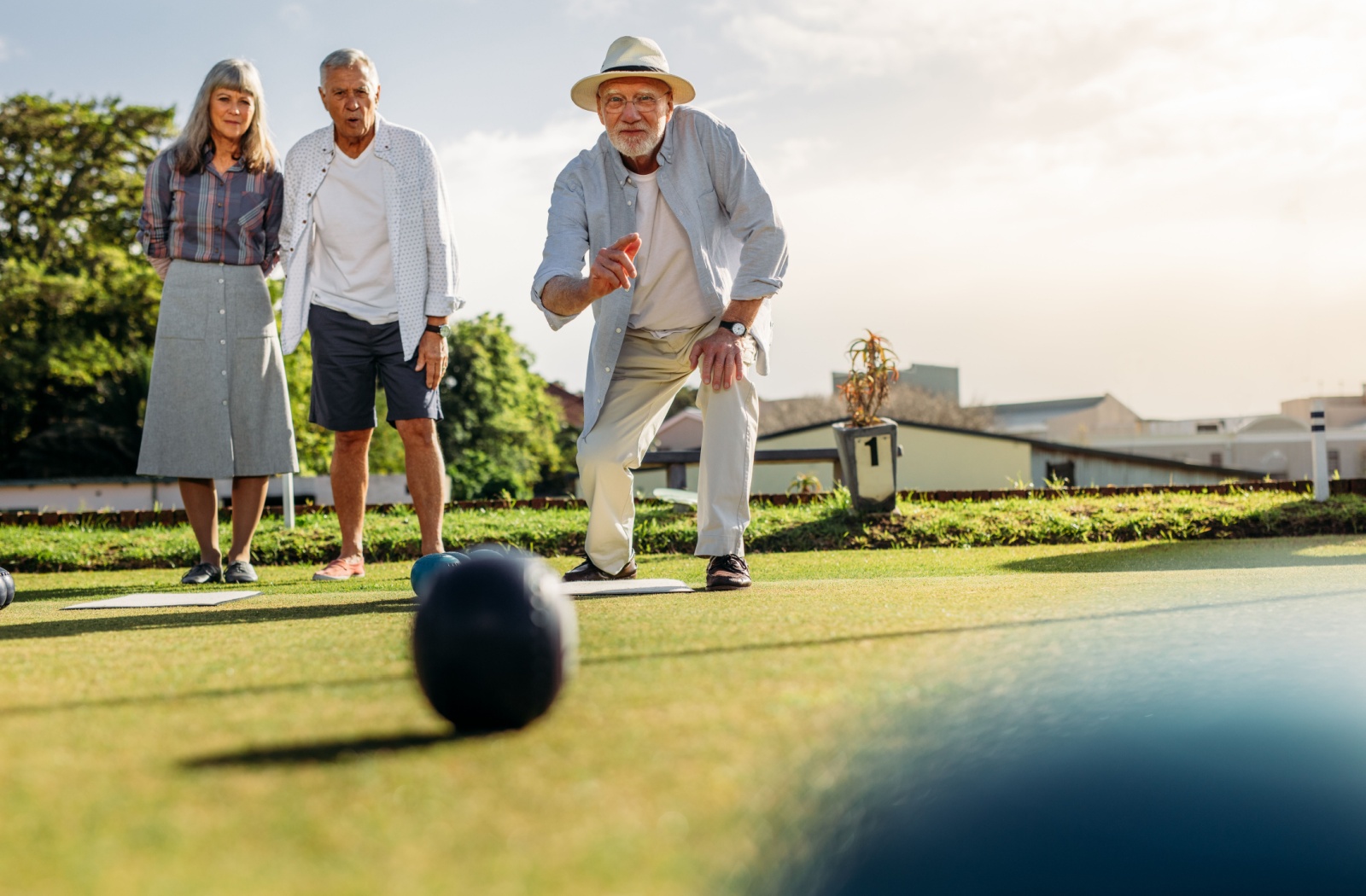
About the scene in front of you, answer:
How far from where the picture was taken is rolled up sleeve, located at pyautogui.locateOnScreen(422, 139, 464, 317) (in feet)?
16.7

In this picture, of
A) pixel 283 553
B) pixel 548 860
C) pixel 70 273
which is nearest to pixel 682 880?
pixel 548 860

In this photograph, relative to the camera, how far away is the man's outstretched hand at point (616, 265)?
3.77 m

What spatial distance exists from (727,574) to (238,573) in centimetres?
248

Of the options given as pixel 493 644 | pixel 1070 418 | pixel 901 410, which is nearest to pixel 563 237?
pixel 493 644

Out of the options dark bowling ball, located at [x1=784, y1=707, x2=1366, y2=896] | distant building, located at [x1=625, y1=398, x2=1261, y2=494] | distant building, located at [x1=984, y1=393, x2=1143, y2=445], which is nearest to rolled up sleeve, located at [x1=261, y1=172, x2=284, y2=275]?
dark bowling ball, located at [x1=784, y1=707, x2=1366, y2=896]

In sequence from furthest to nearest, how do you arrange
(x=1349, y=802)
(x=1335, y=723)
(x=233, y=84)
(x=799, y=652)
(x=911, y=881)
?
1. (x=233, y=84)
2. (x=799, y=652)
3. (x=1335, y=723)
4. (x=1349, y=802)
5. (x=911, y=881)

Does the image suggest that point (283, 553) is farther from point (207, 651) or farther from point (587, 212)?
point (207, 651)

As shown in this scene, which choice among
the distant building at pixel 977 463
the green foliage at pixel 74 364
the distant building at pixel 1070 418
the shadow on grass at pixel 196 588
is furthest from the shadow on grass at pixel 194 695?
the distant building at pixel 1070 418

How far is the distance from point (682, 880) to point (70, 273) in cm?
3434

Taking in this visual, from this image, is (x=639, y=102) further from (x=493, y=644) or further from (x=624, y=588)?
(x=493, y=644)

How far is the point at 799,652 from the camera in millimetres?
2072

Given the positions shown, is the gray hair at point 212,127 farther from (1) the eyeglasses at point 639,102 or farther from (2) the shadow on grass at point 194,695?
(2) the shadow on grass at point 194,695

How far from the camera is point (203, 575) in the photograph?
5.12 m

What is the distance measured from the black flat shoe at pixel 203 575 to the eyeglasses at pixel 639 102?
2830 mm
